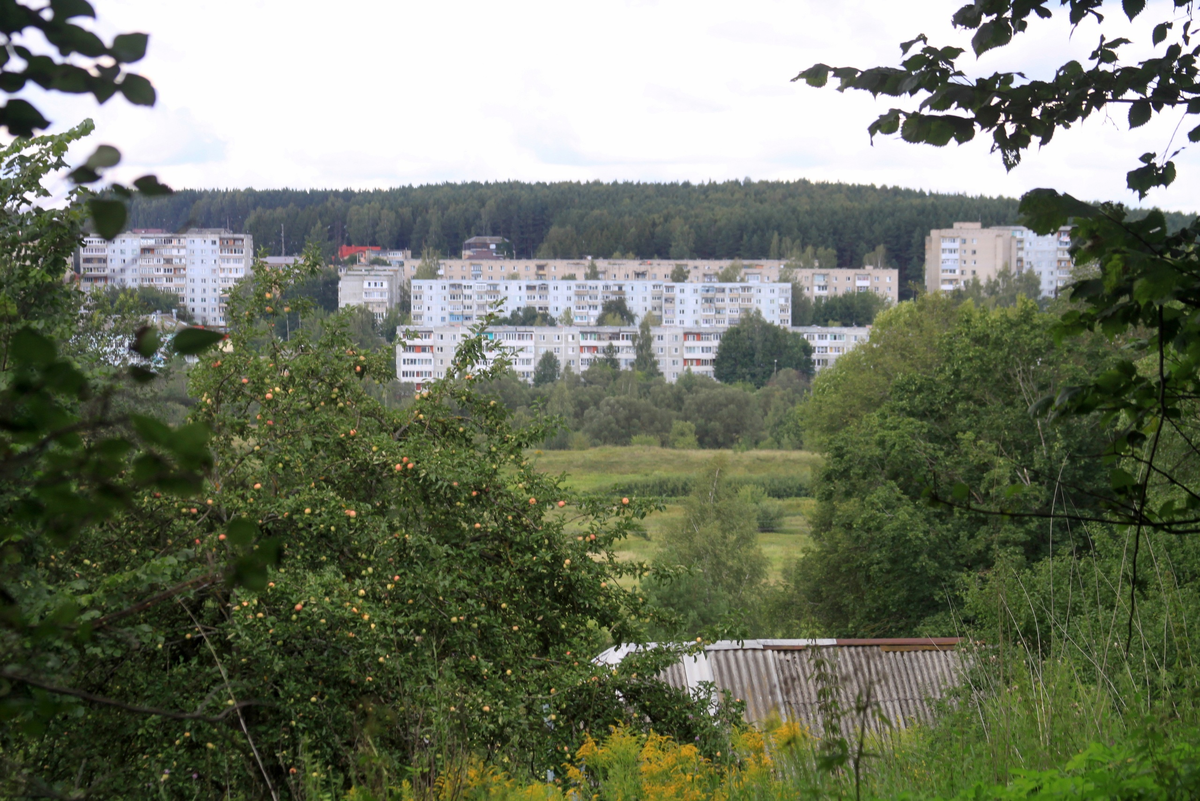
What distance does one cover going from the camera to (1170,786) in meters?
2.15

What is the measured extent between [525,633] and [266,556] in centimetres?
522

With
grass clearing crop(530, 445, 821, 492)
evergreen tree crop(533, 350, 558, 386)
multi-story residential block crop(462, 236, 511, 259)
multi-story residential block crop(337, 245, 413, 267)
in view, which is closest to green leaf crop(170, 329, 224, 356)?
grass clearing crop(530, 445, 821, 492)

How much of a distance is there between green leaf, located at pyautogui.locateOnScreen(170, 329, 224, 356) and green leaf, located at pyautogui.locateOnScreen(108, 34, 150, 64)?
1.16 ft

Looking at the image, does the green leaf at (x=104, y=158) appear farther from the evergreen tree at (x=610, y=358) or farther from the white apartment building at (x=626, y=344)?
the white apartment building at (x=626, y=344)

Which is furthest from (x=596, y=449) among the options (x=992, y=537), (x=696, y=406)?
(x=992, y=537)

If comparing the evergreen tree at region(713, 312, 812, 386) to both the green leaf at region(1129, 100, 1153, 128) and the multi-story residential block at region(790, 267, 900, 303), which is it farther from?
the green leaf at region(1129, 100, 1153, 128)

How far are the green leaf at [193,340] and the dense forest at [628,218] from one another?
122238 millimetres

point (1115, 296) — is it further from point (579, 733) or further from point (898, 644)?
point (898, 644)

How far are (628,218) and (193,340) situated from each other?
443 ft

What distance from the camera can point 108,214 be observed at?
99cm

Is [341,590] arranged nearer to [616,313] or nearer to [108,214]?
[108,214]

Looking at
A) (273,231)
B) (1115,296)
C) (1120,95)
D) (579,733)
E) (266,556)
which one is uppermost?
(273,231)

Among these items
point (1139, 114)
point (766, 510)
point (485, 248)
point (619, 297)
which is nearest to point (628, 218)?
point (485, 248)

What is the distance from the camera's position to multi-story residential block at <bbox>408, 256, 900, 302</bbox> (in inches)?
4680
